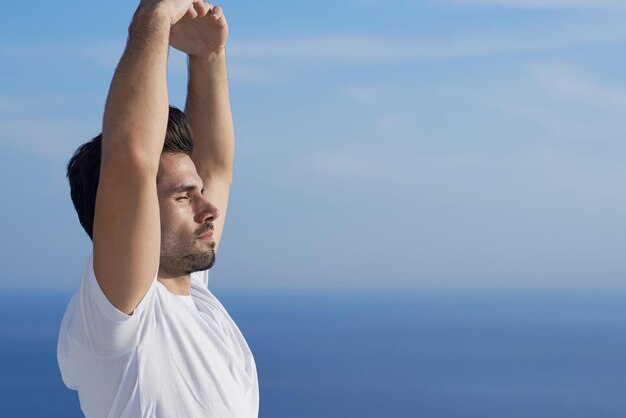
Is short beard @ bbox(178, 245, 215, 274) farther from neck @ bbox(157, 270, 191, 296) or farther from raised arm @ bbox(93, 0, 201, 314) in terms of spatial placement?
raised arm @ bbox(93, 0, 201, 314)

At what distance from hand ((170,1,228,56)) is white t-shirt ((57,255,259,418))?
72 cm

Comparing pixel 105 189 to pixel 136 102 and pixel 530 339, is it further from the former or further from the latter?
pixel 530 339

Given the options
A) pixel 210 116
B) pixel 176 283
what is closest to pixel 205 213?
pixel 176 283

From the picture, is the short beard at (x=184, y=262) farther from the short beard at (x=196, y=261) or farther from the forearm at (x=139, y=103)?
the forearm at (x=139, y=103)

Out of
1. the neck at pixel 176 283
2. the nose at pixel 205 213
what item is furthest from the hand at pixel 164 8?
the neck at pixel 176 283

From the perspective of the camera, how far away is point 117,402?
1.83 metres

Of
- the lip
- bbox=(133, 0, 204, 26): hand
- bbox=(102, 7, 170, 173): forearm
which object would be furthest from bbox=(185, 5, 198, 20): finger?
the lip

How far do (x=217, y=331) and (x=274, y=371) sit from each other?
36.2 meters

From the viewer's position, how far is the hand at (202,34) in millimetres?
2381

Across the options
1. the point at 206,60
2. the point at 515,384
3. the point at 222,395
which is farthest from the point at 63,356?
the point at 515,384

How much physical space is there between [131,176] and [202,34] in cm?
83

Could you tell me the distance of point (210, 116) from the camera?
2.51 metres

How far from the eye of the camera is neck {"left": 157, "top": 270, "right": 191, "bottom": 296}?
205 centimetres

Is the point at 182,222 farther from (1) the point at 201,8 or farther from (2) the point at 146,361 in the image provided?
(1) the point at 201,8
